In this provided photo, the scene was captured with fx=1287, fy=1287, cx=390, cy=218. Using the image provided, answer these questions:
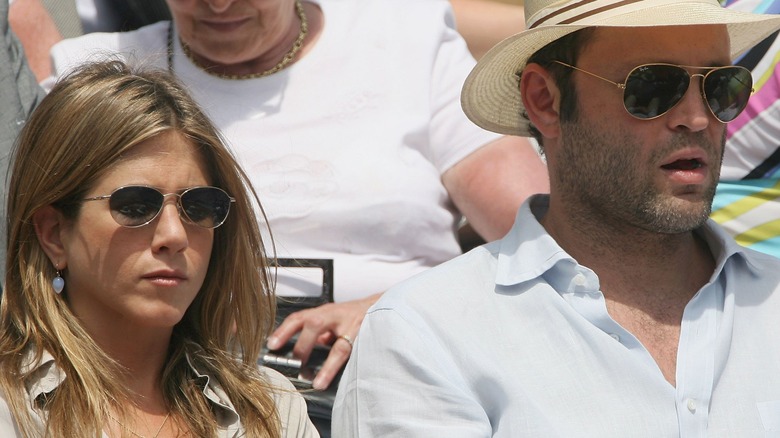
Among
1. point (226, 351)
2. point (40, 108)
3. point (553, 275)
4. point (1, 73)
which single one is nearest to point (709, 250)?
point (553, 275)

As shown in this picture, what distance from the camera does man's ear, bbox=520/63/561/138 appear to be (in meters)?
2.90

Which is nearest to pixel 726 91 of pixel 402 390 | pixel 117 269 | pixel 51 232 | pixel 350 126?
pixel 402 390

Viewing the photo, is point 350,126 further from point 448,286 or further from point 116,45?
point 448,286

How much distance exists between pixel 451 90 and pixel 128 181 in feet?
4.32

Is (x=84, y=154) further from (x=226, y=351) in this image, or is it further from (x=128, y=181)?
(x=226, y=351)

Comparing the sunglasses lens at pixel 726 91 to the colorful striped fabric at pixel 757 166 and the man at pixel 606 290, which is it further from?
the colorful striped fabric at pixel 757 166

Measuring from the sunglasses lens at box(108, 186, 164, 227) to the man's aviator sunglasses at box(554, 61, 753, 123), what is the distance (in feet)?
3.27

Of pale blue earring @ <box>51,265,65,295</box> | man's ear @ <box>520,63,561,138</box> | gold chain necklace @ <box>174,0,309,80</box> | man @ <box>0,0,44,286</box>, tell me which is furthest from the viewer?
gold chain necklace @ <box>174,0,309,80</box>

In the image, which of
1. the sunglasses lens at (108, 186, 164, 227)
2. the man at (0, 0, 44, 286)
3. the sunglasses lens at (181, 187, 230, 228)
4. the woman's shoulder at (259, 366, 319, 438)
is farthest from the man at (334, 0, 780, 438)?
the man at (0, 0, 44, 286)

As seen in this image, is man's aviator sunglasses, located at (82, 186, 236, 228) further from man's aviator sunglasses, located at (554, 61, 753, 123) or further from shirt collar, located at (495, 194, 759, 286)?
→ man's aviator sunglasses, located at (554, 61, 753, 123)

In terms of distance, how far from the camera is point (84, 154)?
2.57m

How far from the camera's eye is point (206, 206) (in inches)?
104

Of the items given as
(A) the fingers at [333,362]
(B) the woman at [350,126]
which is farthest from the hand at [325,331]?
(B) the woman at [350,126]

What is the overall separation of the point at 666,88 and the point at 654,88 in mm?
24
